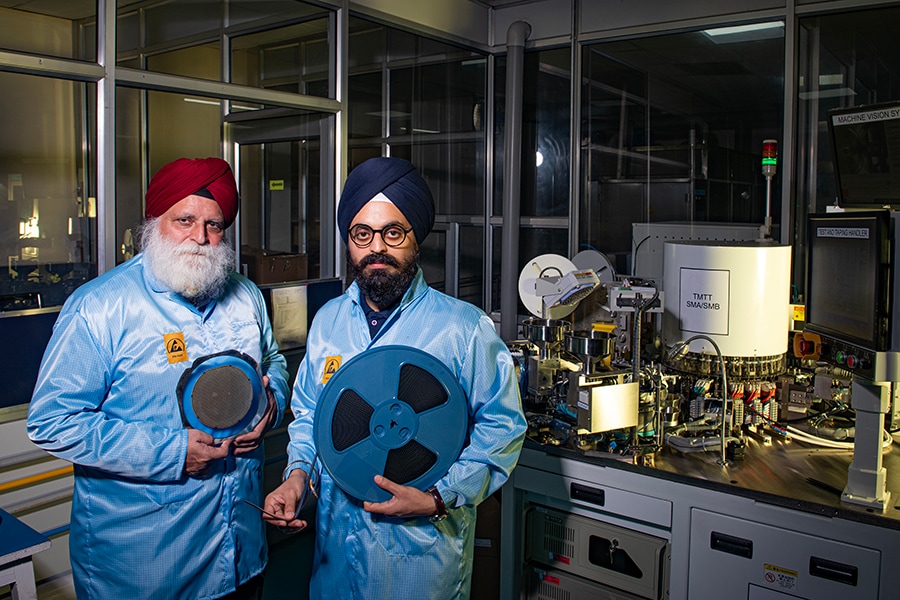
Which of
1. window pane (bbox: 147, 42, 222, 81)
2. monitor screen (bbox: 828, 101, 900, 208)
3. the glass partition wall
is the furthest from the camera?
window pane (bbox: 147, 42, 222, 81)

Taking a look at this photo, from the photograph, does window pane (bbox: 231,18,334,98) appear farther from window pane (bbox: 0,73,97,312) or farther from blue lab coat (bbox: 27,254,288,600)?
blue lab coat (bbox: 27,254,288,600)

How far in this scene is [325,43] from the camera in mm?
3643

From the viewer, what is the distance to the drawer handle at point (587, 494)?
2359 millimetres

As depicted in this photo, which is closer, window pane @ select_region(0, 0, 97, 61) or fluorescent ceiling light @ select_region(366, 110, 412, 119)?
fluorescent ceiling light @ select_region(366, 110, 412, 119)

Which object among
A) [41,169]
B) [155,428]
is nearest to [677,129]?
[155,428]

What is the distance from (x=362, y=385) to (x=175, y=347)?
0.61 meters

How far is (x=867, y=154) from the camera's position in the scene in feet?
7.11

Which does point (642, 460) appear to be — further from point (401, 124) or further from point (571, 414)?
point (401, 124)

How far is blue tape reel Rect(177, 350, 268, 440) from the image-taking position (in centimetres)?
177

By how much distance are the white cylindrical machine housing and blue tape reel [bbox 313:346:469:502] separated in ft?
4.22

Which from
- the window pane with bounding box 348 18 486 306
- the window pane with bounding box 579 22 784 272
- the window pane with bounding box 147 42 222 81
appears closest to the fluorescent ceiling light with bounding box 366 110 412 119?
the window pane with bounding box 348 18 486 306

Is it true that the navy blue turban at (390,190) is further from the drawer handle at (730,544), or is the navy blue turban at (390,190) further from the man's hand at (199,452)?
the drawer handle at (730,544)

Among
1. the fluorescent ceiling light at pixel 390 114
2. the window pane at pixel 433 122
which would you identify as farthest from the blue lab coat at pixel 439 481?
the fluorescent ceiling light at pixel 390 114

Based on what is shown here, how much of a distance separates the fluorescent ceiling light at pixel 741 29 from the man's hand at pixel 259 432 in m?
3.19
